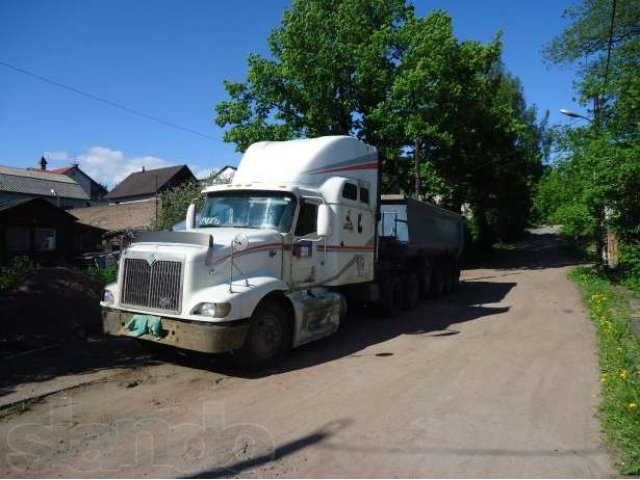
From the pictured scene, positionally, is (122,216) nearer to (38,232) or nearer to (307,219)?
(38,232)

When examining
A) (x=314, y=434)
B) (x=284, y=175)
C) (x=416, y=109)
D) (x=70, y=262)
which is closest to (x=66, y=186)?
(x=70, y=262)

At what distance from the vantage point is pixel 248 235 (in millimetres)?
7379

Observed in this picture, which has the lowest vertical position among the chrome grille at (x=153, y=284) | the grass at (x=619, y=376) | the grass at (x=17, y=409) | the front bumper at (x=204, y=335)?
the grass at (x=17, y=409)

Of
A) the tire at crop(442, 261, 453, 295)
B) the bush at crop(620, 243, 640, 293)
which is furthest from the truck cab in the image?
the bush at crop(620, 243, 640, 293)

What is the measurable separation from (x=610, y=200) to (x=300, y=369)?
13.1 metres

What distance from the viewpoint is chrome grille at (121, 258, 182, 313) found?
267 inches

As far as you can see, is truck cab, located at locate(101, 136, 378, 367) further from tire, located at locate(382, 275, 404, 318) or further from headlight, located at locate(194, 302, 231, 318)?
tire, located at locate(382, 275, 404, 318)

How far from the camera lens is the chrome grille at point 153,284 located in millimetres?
6781

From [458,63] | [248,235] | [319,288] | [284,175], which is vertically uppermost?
[458,63]

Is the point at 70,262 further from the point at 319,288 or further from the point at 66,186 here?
the point at 319,288

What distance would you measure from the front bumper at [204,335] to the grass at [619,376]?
4.15 meters

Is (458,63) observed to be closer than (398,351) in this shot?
No

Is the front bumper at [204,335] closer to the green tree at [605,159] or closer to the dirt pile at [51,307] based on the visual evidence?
the dirt pile at [51,307]

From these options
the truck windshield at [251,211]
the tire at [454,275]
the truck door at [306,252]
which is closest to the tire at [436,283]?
the tire at [454,275]
